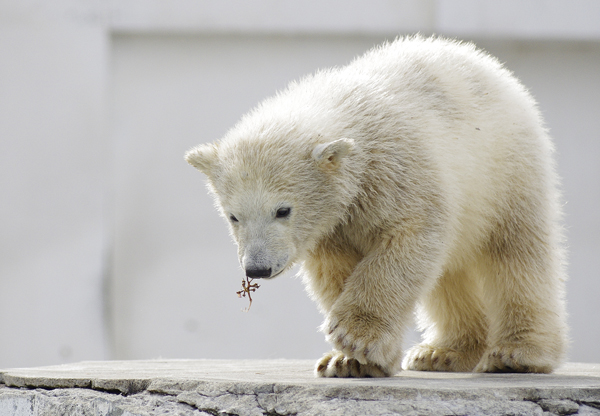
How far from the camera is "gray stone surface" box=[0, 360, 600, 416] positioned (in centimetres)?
260

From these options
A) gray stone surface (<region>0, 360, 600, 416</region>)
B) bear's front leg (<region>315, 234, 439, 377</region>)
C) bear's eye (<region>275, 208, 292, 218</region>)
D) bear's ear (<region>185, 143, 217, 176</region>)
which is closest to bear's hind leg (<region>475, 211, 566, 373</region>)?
gray stone surface (<region>0, 360, 600, 416</region>)

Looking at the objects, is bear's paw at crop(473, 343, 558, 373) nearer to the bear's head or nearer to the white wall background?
the bear's head

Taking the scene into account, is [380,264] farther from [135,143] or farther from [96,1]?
[96,1]

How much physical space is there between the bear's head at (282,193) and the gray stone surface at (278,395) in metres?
0.57

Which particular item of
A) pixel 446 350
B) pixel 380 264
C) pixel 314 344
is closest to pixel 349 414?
pixel 380 264

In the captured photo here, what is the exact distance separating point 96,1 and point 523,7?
4.28 metres

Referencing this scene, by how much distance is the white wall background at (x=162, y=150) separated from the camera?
7531mm

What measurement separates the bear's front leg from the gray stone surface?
7.5 inches

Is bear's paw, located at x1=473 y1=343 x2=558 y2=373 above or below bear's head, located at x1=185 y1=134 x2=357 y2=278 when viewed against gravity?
below

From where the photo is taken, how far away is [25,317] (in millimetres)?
7570

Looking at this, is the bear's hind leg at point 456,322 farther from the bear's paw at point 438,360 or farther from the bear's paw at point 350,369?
the bear's paw at point 350,369

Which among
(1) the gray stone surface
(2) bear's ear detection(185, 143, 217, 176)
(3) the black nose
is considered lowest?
(1) the gray stone surface

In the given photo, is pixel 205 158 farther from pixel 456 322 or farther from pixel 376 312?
pixel 456 322

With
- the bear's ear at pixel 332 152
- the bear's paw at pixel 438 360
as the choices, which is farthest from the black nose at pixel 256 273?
the bear's paw at pixel 438 360
